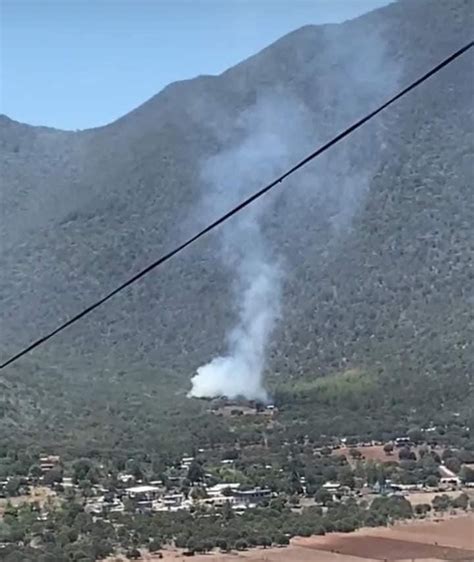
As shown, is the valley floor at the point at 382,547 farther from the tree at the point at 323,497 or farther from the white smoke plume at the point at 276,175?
the white smoke plume at the point at 276,175

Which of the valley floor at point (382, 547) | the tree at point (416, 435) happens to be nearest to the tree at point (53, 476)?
the valley floor at point (382, 547)

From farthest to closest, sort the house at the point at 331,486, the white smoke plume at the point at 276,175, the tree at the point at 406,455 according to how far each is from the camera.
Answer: the white smoke plume at the point at 276,175 → the tree at the point at 406,455 → the house at the point at 331,486

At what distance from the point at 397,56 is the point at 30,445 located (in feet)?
94.3

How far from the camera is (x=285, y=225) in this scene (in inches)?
1507

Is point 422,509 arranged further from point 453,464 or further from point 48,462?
point 48,462

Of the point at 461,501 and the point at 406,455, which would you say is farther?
the point at 406,455

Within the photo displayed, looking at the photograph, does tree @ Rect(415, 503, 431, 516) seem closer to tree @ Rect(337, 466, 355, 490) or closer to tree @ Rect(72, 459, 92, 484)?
tree @ Rect(337, 466, 355, 490)

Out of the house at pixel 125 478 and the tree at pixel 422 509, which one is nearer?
the tree at pixel 422 509

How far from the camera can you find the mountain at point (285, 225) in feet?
98.1

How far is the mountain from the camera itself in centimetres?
2989

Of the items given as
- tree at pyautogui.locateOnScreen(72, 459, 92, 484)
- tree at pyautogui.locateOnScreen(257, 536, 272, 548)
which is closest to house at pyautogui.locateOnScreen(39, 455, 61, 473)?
tree at pyautogui.locateOnScreen(72, 459, 92, 484)

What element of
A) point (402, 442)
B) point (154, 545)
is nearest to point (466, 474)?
point (402, 442)

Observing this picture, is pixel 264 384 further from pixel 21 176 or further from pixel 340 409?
pixel 21 176

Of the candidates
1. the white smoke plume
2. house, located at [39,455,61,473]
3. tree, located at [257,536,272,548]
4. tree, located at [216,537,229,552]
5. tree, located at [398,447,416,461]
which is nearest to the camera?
tree, located at [216,537,229,552]
